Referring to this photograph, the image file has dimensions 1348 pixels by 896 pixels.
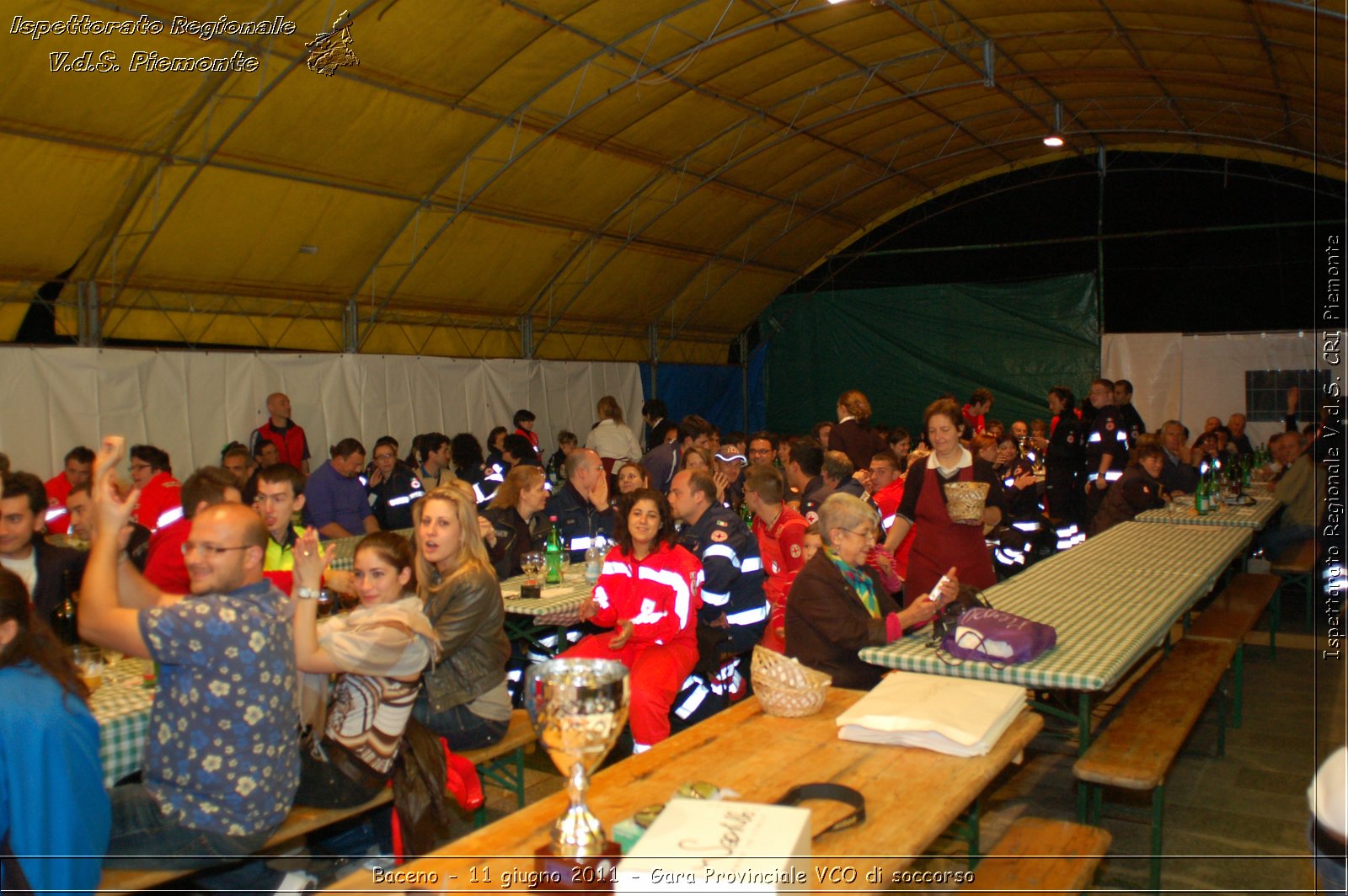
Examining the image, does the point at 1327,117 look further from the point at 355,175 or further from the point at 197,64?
the point at 197,64

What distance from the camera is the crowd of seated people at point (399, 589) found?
2.79 metres

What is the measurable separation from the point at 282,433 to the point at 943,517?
7.97 meters

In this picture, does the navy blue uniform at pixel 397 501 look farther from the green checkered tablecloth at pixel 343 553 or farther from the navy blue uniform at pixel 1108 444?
the navy blue uniform at pixel 1108 444

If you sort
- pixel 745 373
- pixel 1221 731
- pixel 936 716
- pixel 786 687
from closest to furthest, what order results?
pixel 936 716
pixel 786 687
pixel 1221 731
pixel 745 373

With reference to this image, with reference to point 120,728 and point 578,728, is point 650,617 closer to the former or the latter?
point 120,728

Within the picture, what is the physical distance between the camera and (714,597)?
194 inches

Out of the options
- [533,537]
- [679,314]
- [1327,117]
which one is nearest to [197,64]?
[533,537]

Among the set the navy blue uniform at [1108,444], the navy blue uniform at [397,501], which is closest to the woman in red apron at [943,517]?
the navy blue uniform at [397,501]

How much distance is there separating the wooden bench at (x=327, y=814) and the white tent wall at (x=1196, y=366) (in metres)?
13.7

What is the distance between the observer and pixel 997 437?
10.4 meters

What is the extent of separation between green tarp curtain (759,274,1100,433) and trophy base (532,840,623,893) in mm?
16215

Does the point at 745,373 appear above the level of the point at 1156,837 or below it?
above

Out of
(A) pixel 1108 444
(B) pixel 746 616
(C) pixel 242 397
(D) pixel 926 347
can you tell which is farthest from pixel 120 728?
(D) pixel 926 347

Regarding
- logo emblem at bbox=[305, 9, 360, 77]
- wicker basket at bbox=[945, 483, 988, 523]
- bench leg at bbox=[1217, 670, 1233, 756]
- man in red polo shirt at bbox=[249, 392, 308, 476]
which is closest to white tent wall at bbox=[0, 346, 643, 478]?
man in red polo shirt at bbox=[249, 392, 308, 476]
